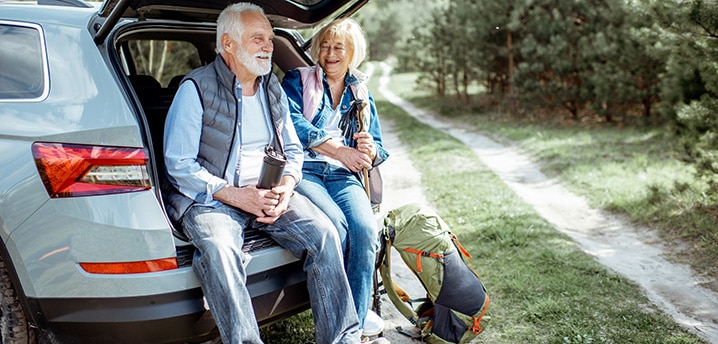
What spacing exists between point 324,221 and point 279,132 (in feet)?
1.81

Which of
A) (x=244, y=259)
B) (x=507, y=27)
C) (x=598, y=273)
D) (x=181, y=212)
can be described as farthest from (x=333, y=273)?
(x=507, y=27)

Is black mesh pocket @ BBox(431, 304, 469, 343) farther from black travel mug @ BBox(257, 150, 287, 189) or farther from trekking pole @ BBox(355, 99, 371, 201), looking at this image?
black travel mug @ BBox(257, 150, 287, 189)

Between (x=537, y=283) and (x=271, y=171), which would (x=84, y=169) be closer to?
(x=271, y=171)

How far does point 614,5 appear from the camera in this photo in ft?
41.4

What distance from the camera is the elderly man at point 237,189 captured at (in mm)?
2665

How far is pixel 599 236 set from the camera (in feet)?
19.9

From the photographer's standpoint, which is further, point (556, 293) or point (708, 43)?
point (708, 43)

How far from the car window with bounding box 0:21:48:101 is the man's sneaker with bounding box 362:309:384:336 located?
1870 millimetres

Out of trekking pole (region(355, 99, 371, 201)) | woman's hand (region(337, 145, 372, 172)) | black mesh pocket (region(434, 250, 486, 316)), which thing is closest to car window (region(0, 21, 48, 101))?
woman's hand (region(337, 145, 372, 172))

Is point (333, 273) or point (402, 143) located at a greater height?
point (333, 273)

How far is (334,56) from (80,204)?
1.77 metres

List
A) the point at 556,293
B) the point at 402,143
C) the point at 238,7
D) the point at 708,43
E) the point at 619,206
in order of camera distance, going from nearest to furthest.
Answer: the point at 238,7 < the point at 556,293 < the point at 708,43 < the point at 619,206 < the point at 402,143

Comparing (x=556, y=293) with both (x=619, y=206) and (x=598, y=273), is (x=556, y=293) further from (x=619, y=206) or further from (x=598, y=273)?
(x=619, y=206)

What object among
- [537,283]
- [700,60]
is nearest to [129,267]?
[537,283]
